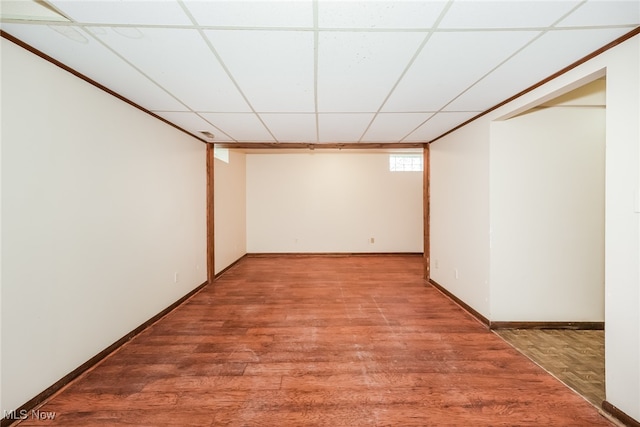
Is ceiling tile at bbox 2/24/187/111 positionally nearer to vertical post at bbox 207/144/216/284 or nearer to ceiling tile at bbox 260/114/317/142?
ceiling tile at bbox 260/114/317/142

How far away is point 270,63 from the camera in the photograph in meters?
1.76

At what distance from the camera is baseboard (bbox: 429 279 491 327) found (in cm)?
281

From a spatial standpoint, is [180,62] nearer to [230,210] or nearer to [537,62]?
[537,62]

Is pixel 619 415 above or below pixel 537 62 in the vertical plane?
below

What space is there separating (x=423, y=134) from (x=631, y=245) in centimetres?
260

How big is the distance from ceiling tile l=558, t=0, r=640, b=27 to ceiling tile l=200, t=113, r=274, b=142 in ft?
8.37

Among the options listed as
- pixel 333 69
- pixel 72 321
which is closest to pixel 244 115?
pixel 333 69

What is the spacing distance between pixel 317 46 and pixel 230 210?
174 inches

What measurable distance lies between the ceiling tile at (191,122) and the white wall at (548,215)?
331cm

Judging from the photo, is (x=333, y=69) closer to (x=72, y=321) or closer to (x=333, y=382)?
(x=333, y=382)

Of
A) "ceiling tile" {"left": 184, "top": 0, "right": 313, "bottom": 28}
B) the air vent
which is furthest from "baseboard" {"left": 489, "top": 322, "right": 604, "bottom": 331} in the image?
the air vent

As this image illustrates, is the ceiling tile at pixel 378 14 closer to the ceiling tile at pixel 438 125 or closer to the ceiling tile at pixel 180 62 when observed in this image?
the ceiling tile at pixel 180 62

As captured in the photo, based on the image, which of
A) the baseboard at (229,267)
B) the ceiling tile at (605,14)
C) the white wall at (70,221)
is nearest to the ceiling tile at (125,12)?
the white wall at (70,221)

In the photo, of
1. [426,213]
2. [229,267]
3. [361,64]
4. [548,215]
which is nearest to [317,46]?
[361,64]
